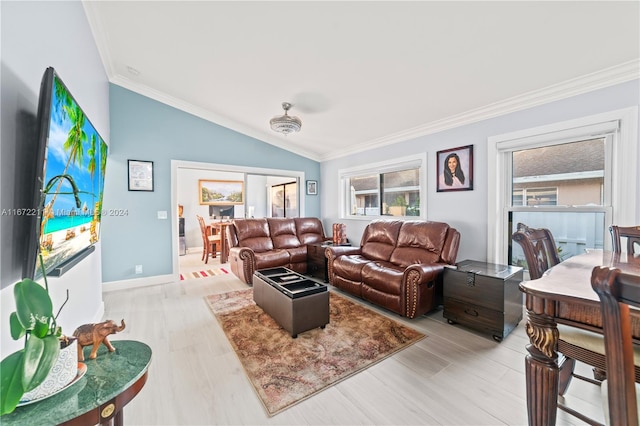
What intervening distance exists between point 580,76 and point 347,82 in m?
2.16

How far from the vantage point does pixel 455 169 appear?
344 centimetres

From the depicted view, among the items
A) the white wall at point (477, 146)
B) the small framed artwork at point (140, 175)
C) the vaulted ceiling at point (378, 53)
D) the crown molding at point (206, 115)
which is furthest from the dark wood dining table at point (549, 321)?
the crown molding at point (206, 115)

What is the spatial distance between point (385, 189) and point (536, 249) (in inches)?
120

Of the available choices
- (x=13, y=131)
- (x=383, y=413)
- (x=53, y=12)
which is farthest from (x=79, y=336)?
(x=53, y=12)

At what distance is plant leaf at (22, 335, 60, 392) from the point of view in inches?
27.8

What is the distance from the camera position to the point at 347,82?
295 cm

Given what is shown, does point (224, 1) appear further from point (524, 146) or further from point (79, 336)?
point (524, 146)

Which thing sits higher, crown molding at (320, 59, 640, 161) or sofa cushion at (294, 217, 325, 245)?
crown molding at (320, 59, 640, 161)

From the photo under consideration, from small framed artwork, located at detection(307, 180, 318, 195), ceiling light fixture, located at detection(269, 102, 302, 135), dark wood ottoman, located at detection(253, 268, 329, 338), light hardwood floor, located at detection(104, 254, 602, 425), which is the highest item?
ceiling light fixture, located at detection(269, 102, 302, 135)

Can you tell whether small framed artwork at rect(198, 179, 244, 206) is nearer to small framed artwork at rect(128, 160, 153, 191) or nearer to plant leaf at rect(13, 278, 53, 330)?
small framed artwork at rect(128, 160, 153, 191)

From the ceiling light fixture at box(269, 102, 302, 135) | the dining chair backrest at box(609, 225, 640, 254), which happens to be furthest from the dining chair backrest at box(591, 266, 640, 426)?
the ceiling light fixture at box(269, 102, 302, 135)

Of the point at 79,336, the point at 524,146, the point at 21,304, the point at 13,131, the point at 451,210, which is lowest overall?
the point at 79,336

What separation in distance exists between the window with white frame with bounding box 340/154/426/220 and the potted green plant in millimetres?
3924

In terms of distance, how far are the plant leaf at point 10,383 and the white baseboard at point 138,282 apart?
384 centimetres
